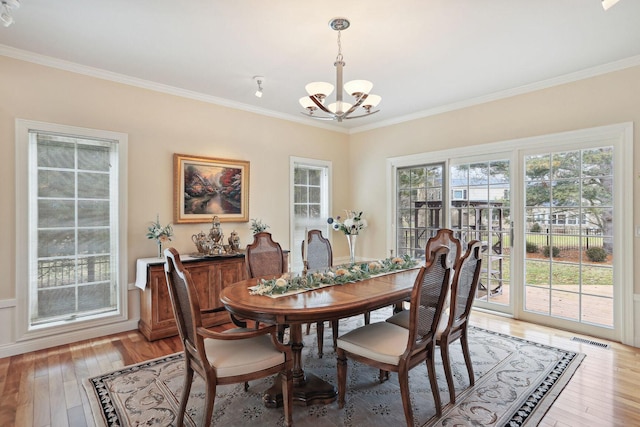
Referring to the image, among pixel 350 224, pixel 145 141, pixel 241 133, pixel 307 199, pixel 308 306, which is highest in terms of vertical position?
pixel 241 133

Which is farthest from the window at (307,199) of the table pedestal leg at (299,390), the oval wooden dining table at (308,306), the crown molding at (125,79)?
the table pedestal leg at (299,390)

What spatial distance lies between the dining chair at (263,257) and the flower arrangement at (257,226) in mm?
1280

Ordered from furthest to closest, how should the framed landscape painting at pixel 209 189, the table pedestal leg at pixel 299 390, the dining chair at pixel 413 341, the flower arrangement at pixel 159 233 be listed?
Answer: the framed landscape painting at pixel 209 189
the flower arrangement at pixel 159 233
the table pedestal leg at pixel 299 390
the dining chair at pixel 413 341

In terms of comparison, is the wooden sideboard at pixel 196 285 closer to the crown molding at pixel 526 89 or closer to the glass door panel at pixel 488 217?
the glass door panel at pixel 488 217

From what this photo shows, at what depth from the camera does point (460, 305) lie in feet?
7.93

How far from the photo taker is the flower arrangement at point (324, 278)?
230 cm

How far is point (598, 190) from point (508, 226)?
0.94 meters

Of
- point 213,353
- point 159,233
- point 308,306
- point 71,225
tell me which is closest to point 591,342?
point 308,306

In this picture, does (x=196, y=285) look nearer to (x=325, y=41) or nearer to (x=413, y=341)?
(x=413, y=341)

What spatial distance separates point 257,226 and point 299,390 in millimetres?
2595

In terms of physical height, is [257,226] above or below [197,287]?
above

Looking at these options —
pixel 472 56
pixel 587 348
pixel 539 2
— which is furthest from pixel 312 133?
pixel 587 348

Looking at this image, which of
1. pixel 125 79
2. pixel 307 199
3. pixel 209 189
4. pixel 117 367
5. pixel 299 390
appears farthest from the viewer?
pixel 307 199

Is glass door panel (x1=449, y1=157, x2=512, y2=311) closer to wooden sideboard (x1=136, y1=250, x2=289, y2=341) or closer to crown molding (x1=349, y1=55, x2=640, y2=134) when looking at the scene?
crown molding (x1=349, y1=55, x2=640, y2=134)
